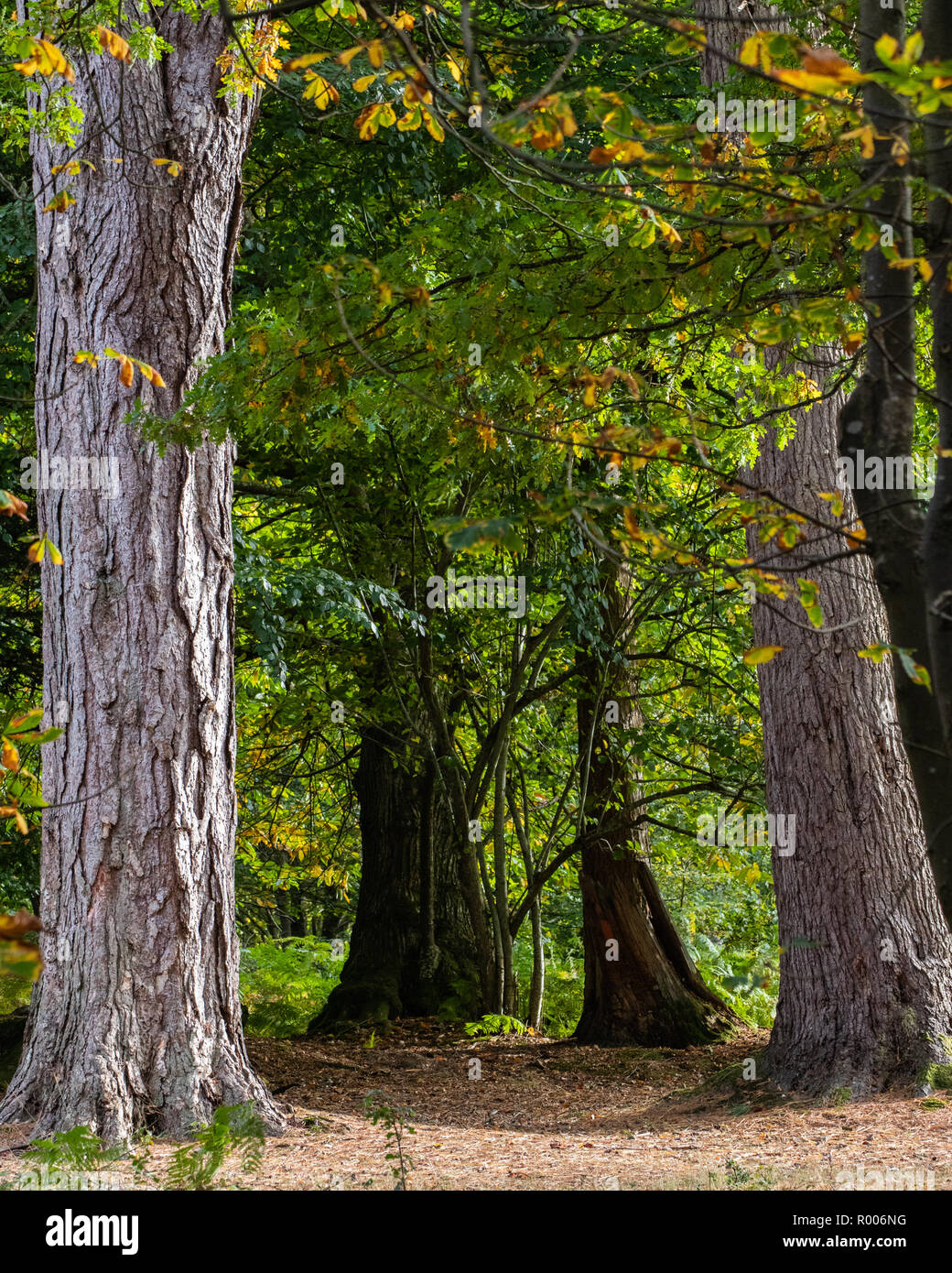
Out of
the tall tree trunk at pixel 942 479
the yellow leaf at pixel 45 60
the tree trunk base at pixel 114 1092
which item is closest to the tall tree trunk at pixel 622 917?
the tree trunk base at pixel 114 1092

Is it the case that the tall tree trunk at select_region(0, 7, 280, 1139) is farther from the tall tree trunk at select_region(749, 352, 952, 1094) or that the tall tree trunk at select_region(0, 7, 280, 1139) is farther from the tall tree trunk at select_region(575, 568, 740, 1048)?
the tall tree trunk at select_region(575, 568, 740, 1048)

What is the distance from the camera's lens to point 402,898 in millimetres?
10836

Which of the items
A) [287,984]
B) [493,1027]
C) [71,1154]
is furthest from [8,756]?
[287,984]

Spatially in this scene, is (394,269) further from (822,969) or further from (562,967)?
(562,967)

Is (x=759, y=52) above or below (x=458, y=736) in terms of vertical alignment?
above

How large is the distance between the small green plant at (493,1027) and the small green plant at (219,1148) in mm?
4403

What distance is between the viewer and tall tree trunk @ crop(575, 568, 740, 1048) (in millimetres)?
9406

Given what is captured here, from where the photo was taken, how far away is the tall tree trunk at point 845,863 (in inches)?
243

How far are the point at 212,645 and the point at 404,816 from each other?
5.79 m

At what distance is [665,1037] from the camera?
30.5 feet

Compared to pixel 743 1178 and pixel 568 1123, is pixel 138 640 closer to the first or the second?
pixel 743 1178

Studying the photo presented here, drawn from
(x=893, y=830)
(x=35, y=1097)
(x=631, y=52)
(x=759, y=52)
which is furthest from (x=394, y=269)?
(x=631, y=52)

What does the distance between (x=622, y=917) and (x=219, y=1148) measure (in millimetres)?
6041

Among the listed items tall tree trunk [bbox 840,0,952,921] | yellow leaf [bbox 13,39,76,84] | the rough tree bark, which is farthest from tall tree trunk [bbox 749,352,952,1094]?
yellow leaf [bbox 13,39,76,84]
